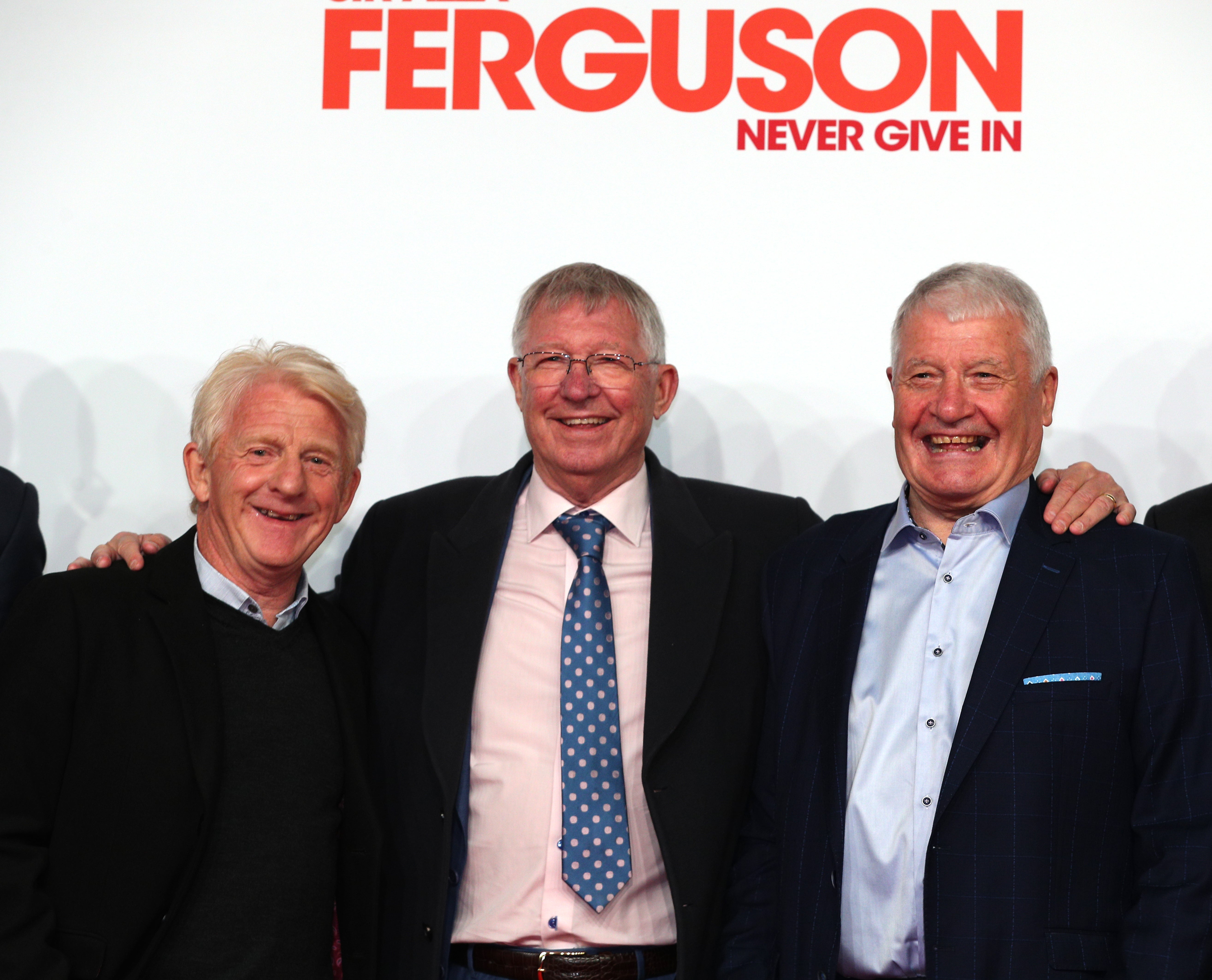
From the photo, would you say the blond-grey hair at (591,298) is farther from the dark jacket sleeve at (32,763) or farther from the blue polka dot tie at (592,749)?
the dark jacket sleeve at (32,763)

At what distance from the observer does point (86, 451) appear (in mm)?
3438

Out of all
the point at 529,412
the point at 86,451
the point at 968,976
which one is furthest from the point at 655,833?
the point at 86,451

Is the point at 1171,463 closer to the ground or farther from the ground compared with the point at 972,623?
farther from the ground

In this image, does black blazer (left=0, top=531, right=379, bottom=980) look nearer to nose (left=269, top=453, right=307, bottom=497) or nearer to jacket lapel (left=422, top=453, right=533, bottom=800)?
nose (left=269, top=453, right=307, bottom=497)

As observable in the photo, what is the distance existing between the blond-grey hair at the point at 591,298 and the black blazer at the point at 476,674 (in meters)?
0.27

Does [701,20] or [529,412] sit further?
[701,20]

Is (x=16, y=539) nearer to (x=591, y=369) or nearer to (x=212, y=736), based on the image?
(x=212, y=736)

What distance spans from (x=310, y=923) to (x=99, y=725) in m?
0.51

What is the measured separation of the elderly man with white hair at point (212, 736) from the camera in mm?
2084

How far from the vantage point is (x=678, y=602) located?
2.59m

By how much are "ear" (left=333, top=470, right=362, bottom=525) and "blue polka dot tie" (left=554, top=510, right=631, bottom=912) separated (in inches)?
18.9

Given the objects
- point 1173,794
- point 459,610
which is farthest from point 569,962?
point 1173,794

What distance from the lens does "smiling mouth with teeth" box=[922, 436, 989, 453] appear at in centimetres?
229

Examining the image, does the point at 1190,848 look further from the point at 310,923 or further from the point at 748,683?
the point at 310,923
